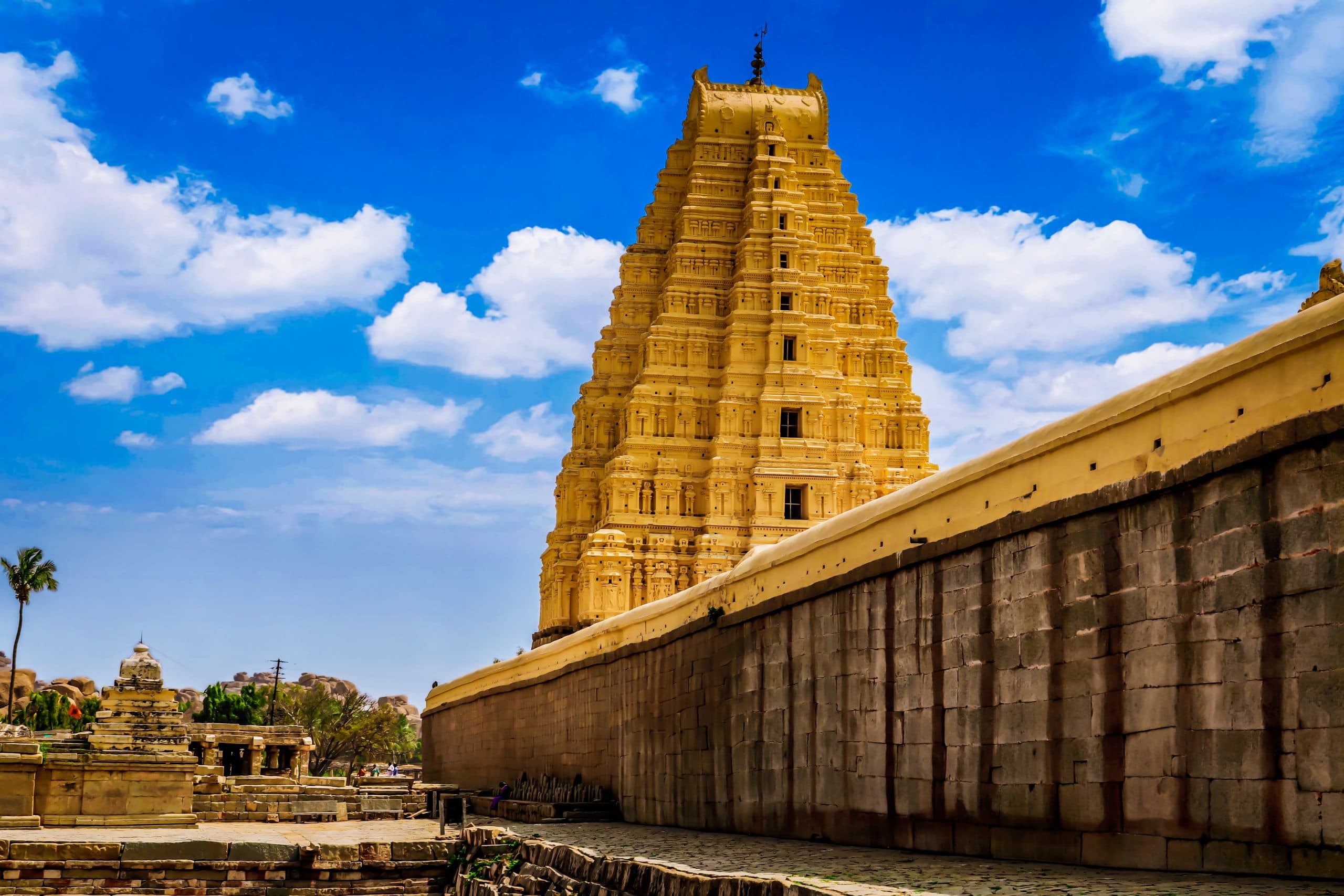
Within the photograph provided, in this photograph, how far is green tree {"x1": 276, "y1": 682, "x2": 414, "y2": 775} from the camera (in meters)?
64.5

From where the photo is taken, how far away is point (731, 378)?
40562mm

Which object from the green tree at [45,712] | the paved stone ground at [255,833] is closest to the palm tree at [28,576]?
the green tree at [45,712]

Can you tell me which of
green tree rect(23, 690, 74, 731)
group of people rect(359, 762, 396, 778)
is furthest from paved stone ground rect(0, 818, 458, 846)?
green tree rect(23, 690, 74, 731)

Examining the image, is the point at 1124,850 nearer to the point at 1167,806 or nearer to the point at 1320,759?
the point at 1167,806

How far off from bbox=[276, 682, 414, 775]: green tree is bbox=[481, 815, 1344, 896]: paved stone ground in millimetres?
51690

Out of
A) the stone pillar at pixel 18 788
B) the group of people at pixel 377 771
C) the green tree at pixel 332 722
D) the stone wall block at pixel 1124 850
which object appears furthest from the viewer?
the green tree at pixel 332 722

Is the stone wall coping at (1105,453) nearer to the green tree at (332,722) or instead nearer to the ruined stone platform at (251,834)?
the ruined stone platform at (251,834)

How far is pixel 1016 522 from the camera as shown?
1066cm

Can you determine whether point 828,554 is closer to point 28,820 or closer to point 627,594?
point 28,820

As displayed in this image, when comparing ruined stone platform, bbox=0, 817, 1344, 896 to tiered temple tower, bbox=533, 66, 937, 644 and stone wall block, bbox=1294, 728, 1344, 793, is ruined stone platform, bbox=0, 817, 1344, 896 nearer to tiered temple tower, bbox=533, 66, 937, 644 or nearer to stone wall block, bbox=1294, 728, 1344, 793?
stone wall block, bbox=1294, 728, 1344, 793

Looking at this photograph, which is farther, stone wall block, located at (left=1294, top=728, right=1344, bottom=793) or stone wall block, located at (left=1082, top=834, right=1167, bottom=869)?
stone wall block, located at (left=1082, top=834, right=1167, bottom=869)

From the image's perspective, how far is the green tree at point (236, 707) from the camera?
6594cm

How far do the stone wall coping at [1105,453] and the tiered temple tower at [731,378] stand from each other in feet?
74.0

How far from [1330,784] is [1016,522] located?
348 centimetres
